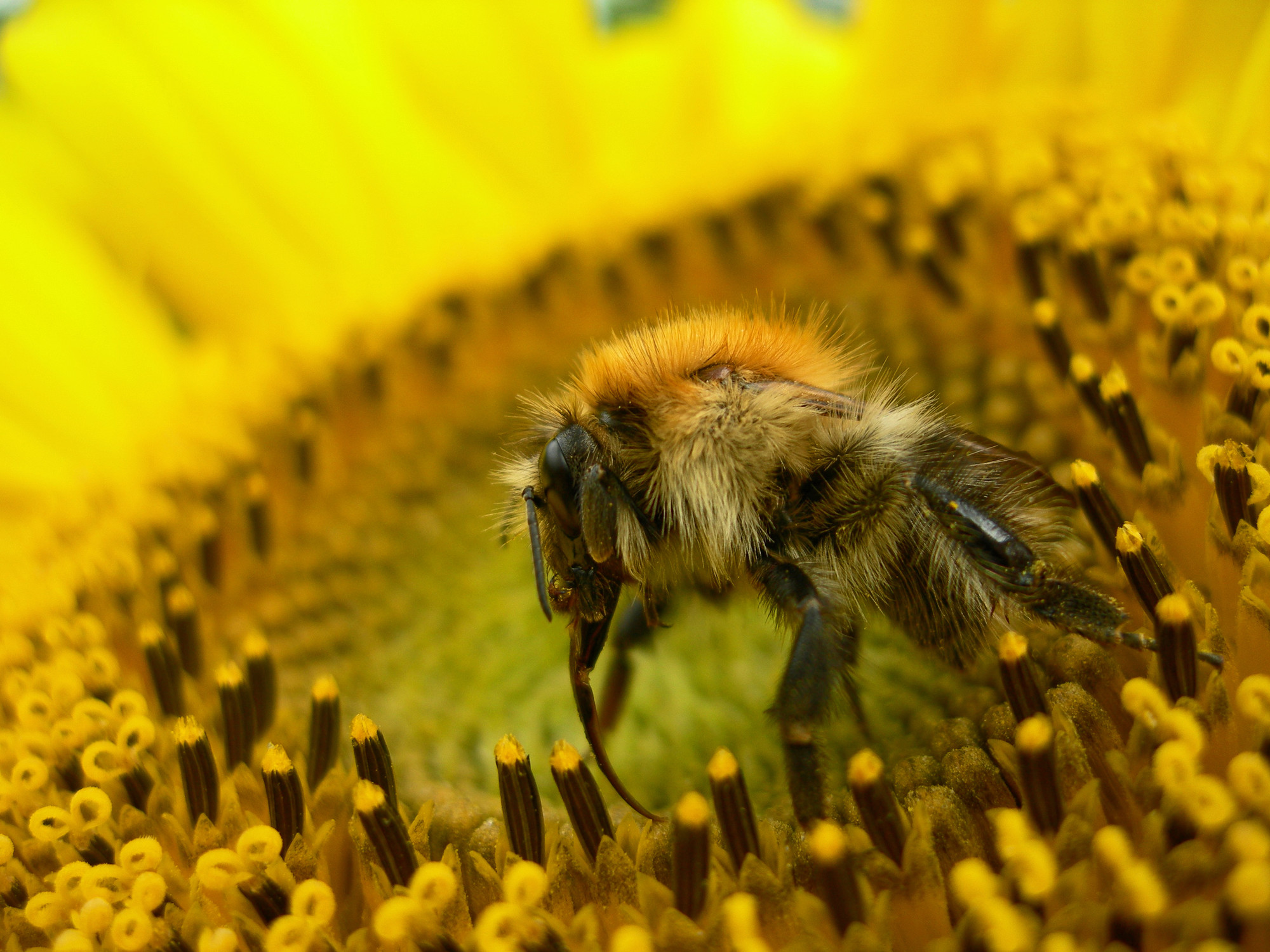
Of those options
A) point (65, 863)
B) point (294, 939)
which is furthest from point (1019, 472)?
point (65, 863)

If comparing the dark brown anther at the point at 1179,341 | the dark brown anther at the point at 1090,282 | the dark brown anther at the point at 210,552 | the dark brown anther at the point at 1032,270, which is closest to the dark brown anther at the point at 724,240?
the dark brown anther at the point at 1032,270

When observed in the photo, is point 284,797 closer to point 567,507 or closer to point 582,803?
point 582,803

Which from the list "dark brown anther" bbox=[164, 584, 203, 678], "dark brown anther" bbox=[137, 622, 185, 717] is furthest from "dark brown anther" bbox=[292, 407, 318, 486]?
"dark brown anther" bbox=[137, 622, 185, 717]

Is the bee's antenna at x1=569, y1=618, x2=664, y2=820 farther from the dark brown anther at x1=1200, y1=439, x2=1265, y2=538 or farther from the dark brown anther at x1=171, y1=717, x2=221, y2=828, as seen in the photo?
the dark brown anther at x1=1200, y1=439, x2=1265, y2=538

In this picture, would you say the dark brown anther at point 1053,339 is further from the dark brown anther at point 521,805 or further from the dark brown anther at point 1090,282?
the dark brown anther at point 521,805

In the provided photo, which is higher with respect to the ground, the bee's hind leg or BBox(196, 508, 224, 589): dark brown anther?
BBox(196, 508, 224, 589): dark brown anther
